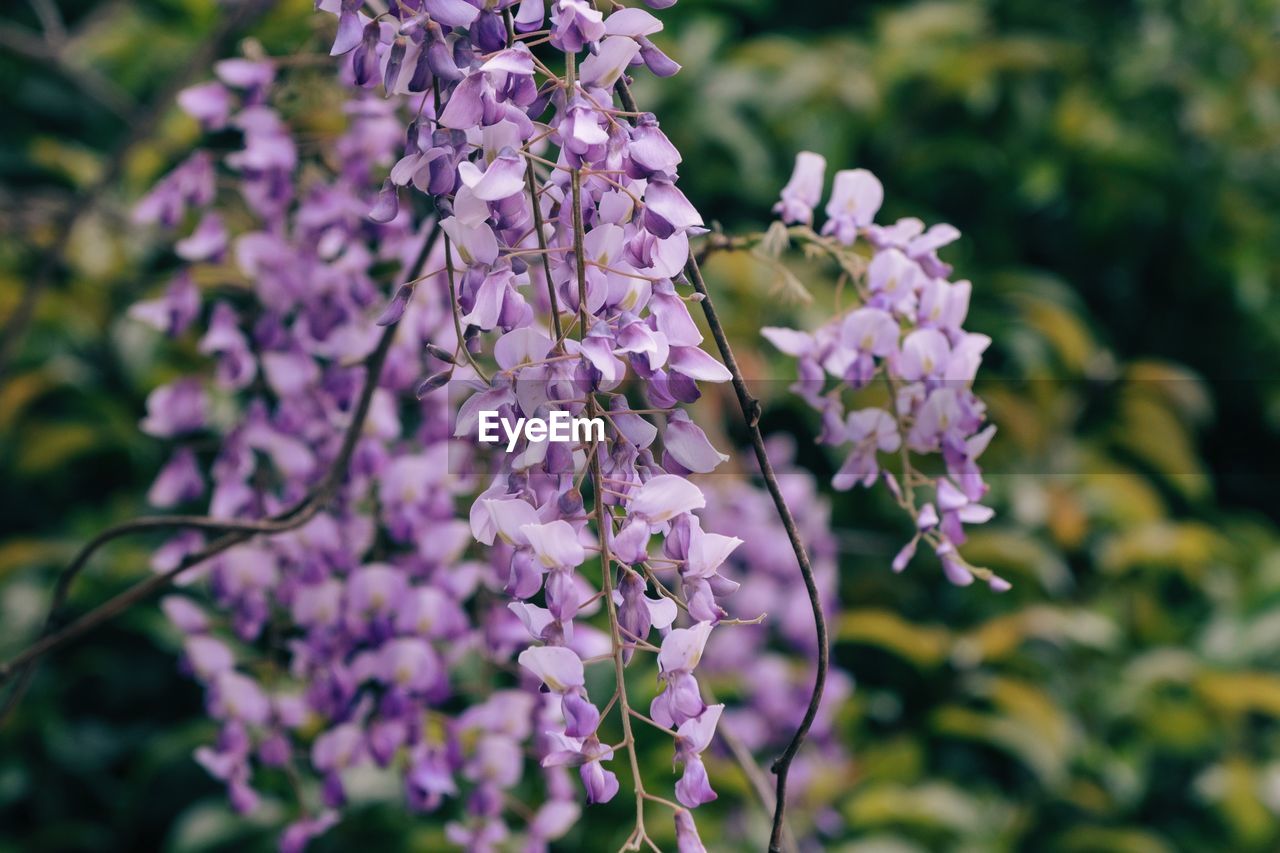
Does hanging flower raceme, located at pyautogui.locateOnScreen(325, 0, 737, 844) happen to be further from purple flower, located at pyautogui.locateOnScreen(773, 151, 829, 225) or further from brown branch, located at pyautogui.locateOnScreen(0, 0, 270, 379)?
brown branch, located at pyautogui.locateOnScreen(0, 0, 270, 379)

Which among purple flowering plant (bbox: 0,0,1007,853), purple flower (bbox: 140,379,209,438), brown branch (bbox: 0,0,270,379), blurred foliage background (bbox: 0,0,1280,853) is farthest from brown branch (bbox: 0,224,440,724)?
blurred foliage background (bbox: 0,0,1280,853)

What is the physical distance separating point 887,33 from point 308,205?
1.60m

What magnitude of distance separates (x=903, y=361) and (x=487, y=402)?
0.24 meters

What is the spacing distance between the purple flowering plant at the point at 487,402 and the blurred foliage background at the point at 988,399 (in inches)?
22.6

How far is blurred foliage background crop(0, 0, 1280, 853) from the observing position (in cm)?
159

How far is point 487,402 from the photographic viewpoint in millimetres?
416

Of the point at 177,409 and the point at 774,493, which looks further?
the point at 177,409

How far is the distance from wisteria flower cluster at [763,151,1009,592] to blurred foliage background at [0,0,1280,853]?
0.95 metres

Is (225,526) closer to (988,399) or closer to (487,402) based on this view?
(487,402)

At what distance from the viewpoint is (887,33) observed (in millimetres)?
2117

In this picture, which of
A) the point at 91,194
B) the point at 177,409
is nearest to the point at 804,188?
the point at 177,409

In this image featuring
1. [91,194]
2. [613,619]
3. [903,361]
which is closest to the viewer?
[613,619]

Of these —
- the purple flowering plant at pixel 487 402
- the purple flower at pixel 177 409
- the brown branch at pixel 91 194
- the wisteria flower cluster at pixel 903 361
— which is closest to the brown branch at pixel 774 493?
the purple flowering plant at pixel 487 402

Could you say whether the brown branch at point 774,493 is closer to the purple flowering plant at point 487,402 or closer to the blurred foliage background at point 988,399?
the purple flowering plant at point 487,402
